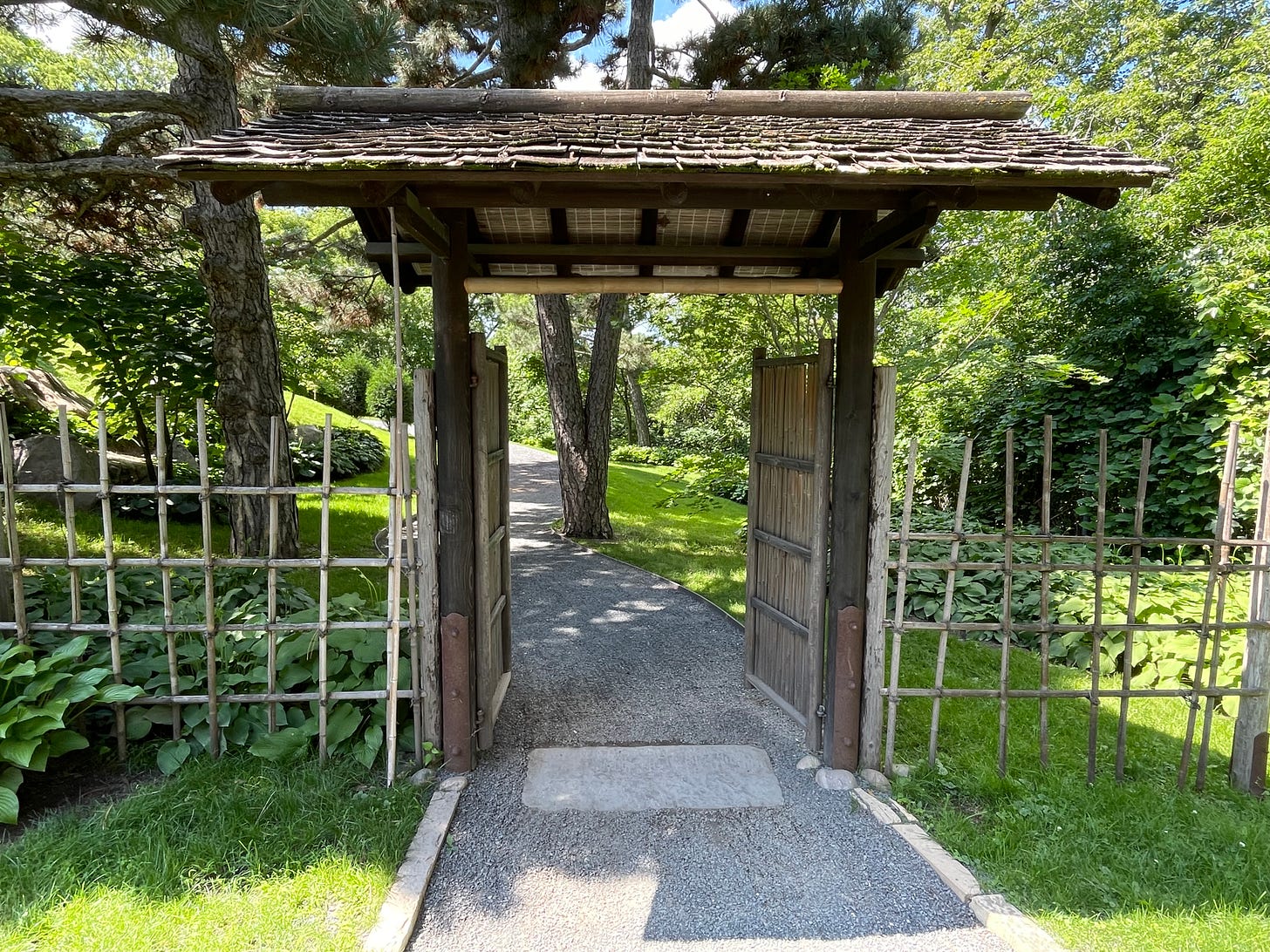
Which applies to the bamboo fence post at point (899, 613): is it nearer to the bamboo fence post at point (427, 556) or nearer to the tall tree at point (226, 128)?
the bamboo fence post at point (427, 556)

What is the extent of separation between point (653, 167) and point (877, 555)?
1999 millimetres

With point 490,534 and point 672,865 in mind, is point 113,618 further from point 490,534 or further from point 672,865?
point 672,865

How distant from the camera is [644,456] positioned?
20.0 metres

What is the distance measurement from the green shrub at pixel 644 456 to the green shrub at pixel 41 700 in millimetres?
15222

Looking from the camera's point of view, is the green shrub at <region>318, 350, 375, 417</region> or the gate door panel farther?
the green shrub at <region>318, 350, 375, 417</region>

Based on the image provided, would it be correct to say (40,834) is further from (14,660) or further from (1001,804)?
(1001,804)

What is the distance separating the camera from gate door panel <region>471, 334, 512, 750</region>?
314cm

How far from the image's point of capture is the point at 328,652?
10.6ft

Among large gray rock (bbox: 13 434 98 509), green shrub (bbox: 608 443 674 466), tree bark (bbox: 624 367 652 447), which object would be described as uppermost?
tree bark (bbox: 624 367 652 447)

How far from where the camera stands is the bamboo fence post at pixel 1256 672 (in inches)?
119

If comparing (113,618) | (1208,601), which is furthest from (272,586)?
(1208,601)

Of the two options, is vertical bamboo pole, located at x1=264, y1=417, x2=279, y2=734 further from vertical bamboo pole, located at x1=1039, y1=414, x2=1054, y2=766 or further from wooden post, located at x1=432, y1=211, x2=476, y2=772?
vertical bamboo pole, located at x1=1039, y1=414, x2=1054, y2=766

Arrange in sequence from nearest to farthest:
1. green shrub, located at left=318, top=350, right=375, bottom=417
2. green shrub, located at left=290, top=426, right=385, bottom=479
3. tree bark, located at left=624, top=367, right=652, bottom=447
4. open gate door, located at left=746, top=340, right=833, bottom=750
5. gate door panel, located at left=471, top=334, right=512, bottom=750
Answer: gate door panel, located at left=471, top=334, right=512, bottom=750 < open gate door, located at left=746, top=340, right=833, bottom=750 < green shrub, located at left=290, top=426, right=385, bottom=479 < tree bark, located at left=624, top=367, right=652, bottom=447 < green shrub, located at left=318, top=350, right=375, bottom=417

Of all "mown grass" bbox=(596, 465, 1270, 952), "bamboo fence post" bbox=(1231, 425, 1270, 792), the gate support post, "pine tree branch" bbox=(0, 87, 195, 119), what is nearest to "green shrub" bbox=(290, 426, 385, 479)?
"pine tree branch" bbox=(0, 87, 195, 119)
